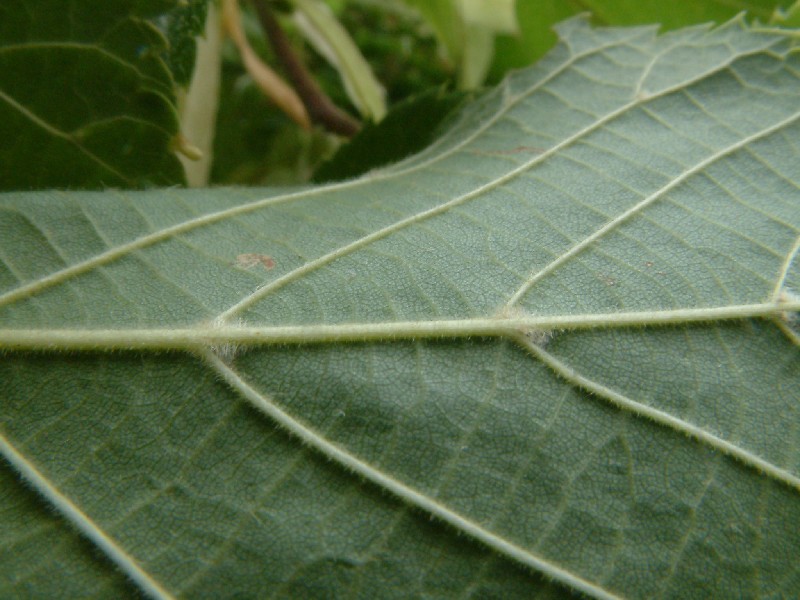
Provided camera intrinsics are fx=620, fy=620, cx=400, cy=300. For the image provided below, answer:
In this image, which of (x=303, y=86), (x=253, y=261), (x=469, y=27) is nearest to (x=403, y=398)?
(x=253, y=261)

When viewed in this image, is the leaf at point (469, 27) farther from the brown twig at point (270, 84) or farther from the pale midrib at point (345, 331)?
the pale midrib at point (345, 331)

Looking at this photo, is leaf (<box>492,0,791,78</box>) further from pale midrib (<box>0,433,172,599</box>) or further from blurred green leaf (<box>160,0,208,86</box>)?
pale midrib (<box>0,433,172,599</box>)

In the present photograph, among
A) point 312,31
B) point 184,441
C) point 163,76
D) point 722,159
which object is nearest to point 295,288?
point 184,441

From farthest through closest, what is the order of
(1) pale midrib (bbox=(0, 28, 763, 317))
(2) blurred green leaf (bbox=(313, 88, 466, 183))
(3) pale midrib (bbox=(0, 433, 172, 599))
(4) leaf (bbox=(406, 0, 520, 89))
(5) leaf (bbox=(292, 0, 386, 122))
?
(5) leaf (bbox=(292, 0, 386, 122)), (4) leaf (bbox=(406, 0, 520, 89)), (2) blurred green leaf (bbox=(313, 88, 466, 183)), (1) pale midrib (bbox=(0, 28, 763, 317)), (3) pale midrib (bbox=(0, 433, 172, 599))

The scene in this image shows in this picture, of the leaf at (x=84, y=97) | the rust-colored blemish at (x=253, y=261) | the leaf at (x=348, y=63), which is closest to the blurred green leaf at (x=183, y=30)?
the leaf at (x=84, y=97)

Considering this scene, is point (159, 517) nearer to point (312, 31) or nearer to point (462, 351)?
point (462, 351)

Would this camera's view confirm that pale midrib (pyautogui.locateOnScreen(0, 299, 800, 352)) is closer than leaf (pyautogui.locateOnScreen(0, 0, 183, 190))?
Yes

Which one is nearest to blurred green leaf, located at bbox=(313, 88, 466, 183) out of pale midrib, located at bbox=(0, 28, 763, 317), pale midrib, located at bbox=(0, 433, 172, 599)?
pale midrib, located at bbox=(0, 28, 763, 317)

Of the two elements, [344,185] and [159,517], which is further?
[344,185]
